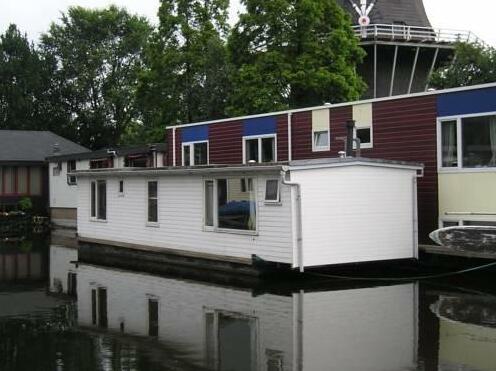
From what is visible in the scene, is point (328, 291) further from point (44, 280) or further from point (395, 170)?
point (44, 280)

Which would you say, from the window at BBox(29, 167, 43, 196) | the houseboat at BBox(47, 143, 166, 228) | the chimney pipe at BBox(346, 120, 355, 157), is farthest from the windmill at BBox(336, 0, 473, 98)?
the chimney pipe at BBox(346, 120, 355, 157)

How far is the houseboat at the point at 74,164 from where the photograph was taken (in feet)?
96.9

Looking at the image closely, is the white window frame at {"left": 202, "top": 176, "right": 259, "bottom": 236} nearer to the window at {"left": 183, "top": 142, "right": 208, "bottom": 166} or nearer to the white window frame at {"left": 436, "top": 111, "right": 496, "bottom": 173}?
the white window frame at {"left": 436, "top": 111, "right": 496, "bottom": 173}

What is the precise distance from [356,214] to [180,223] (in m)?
4.55

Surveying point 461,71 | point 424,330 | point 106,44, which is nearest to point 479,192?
point 424,330

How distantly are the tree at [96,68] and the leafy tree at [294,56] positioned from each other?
24849 mm

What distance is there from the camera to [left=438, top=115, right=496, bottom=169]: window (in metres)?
15.3

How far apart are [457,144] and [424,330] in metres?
7.25

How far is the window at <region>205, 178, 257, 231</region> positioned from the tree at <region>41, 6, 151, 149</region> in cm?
3682

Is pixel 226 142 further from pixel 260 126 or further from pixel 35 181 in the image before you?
pixel 35 181

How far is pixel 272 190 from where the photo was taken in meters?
14.9

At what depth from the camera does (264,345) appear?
8.95m

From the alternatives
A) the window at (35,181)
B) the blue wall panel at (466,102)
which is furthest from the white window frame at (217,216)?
the window at (35,181)

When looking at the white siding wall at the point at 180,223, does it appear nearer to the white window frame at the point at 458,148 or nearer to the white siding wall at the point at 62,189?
the white window frame at the point at 458,148
